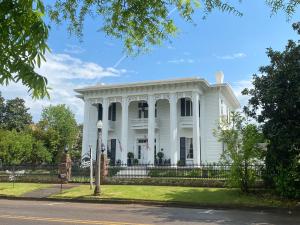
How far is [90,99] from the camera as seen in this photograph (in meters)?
40.1

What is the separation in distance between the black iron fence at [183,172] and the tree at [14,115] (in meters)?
39.9

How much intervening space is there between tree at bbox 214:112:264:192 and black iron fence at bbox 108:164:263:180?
329mm

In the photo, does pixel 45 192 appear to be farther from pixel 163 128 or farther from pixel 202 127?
pixel 202 127

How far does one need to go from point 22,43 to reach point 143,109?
37.2m

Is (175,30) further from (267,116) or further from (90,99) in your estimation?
(90,99)

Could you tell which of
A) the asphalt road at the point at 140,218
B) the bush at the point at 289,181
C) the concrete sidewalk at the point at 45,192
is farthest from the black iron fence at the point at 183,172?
the asphalt road at the point at 140,218

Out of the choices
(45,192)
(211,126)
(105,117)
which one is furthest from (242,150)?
(105,117)

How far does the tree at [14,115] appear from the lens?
6600 centimetres

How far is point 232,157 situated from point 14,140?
93.2ft

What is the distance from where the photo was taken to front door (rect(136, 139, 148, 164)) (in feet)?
127

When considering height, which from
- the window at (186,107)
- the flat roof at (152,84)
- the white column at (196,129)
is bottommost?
the white column at (196,129)

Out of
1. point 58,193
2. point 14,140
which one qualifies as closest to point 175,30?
point 58,193

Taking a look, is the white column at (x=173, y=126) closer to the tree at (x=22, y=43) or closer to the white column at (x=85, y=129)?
the white column at (x=85, y=129)

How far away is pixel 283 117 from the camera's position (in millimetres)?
17859
